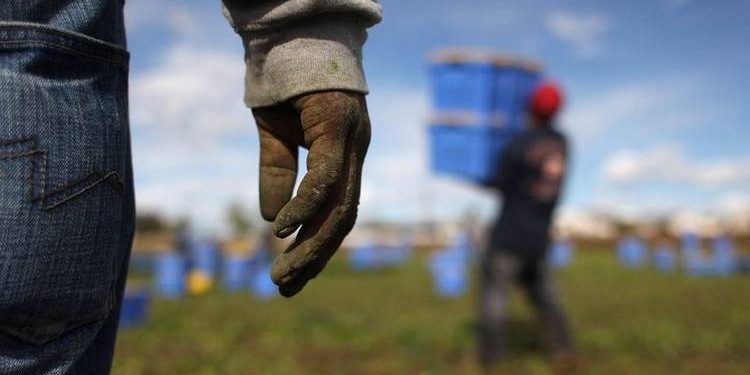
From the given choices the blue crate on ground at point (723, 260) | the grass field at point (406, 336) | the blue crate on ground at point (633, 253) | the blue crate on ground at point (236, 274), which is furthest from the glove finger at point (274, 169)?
the blue crate on ground at point (633, 253)

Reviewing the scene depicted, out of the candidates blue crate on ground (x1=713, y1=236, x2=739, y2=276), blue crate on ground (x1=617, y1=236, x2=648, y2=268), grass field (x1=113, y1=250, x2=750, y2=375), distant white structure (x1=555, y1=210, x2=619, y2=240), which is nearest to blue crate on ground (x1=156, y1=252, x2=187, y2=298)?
grass field (x1=113, y1=250, x2=750, y2=375)

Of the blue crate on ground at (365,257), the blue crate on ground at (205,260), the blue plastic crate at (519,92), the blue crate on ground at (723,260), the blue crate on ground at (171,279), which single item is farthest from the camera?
the blue crate on ground at (365,257)

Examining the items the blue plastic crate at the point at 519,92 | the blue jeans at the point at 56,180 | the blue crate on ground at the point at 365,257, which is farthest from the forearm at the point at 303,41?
the blue crate on ground at the point at 365,257

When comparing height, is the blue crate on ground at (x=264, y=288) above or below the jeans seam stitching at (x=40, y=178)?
below

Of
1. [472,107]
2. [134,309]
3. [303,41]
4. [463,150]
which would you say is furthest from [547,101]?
[134,309]

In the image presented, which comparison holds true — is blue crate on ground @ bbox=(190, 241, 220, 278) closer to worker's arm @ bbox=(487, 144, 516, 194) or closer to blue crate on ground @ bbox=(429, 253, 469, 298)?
blue crate on ground @ bbox=(429, 253, 469, 298)

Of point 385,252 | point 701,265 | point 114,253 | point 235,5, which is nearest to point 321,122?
point 235,5

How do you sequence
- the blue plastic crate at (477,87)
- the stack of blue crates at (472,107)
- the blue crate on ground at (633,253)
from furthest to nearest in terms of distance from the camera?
the blue crate on ground at (633,253) → the blue plastic crate at (477,87) → the stack of blue crates at (472,107)

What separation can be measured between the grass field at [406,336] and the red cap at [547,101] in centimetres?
160

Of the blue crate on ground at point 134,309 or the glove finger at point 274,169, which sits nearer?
the glove finger at point 274,169

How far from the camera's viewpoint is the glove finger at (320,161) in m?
0.99

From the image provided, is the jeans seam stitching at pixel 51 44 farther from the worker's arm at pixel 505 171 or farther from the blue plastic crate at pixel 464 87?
the blue plastic crate at pixel 464 87

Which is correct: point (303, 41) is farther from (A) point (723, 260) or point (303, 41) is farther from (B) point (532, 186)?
(A) point (723, 260)

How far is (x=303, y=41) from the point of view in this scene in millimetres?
1058
